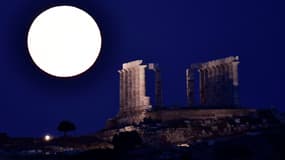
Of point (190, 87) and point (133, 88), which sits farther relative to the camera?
point (133, 88)

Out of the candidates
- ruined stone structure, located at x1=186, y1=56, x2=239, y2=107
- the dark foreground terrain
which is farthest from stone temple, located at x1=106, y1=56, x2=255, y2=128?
the dark foreground terrain

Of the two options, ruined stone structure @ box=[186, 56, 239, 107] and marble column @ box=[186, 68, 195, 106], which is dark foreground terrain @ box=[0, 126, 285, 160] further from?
marble column @ box=[186, 68, 195, 106]

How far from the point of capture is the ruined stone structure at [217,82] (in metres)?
125

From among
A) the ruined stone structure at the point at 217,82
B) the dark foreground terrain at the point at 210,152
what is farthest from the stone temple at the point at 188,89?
the dark foreground terrain at the point at 210,152

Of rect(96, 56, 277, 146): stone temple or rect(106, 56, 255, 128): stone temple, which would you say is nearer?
rect(96, 56, 277, 146): stone temple

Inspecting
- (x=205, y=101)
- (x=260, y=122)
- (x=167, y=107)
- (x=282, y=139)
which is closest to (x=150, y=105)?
(x=167, y=107)

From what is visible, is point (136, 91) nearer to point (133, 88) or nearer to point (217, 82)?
point (133, 88)

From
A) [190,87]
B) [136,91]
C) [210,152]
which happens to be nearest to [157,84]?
[136,91]

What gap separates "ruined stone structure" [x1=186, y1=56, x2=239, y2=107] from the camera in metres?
125

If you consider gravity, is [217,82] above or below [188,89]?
above

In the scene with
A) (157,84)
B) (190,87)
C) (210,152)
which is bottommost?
(210,152)

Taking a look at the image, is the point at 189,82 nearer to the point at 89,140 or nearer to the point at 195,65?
the point at 195,65

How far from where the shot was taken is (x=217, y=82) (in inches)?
5037

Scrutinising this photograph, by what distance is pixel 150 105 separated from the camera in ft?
397
